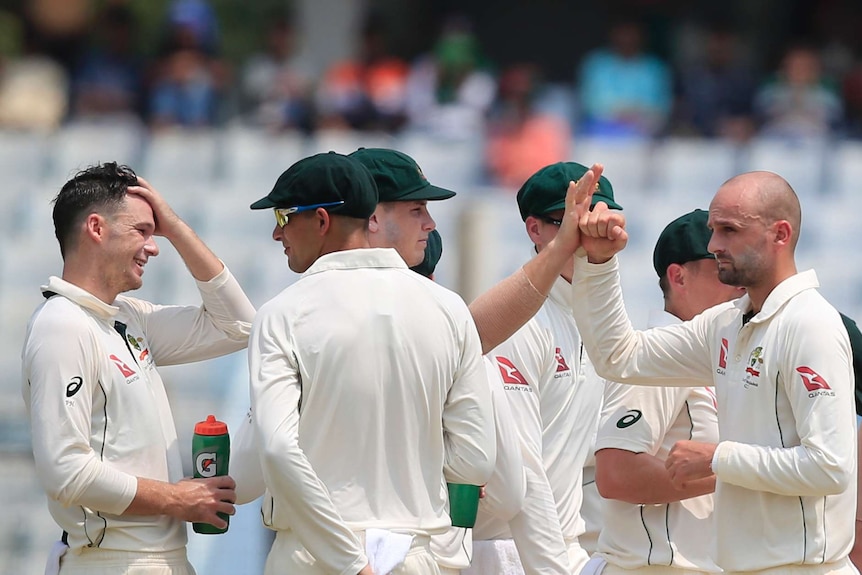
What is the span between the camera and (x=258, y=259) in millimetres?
10570

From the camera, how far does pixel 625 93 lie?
12008 millimetres

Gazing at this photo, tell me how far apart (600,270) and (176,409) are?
17.8 ft

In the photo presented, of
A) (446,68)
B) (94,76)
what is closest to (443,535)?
(446,68)

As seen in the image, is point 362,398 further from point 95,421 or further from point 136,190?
point 136,190

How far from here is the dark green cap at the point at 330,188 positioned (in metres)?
3.69

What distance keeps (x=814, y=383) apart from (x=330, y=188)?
1.37 m

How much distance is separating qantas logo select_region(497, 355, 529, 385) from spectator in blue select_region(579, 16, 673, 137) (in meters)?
7.61

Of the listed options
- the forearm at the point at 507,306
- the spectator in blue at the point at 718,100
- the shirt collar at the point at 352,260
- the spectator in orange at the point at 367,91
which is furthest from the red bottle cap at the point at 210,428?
the spectator in blue at the point at 718,100

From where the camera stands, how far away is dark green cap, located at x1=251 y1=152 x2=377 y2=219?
369 centimetres

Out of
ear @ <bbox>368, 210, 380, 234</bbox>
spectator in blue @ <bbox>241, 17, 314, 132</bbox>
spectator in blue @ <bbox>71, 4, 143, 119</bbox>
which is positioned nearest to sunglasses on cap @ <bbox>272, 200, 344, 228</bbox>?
ear @ <bbox>368, 210, 380, 234</bbox>

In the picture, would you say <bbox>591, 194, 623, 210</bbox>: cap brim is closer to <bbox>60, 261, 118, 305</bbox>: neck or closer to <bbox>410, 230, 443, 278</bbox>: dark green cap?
<bbox>410, 230, 443, 278</bbox>: dark green cap

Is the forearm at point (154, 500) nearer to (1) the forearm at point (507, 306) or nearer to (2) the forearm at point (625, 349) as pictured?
(1) the forearm at point (507, 306)

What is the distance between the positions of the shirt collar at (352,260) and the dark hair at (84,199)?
71cm

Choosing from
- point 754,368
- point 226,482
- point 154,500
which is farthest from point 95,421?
point 754,368
